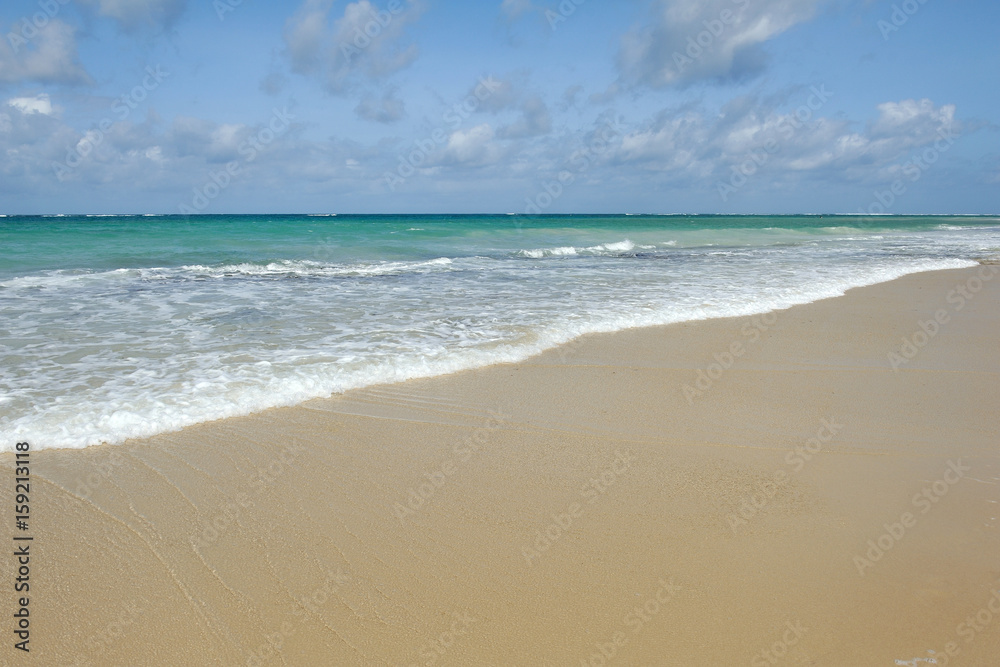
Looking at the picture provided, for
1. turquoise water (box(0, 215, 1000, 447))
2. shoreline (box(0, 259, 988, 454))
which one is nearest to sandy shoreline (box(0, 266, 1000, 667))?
shoreline (box(0, 259, 988, 454))

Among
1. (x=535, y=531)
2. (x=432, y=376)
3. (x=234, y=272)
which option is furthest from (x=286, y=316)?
(x=234, y=272)

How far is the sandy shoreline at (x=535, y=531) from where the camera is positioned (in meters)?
2.34

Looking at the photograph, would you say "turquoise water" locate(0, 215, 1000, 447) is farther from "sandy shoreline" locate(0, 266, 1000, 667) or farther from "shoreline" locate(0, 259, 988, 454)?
"sandy shoreline" locate(0, 266, 1000, 667)

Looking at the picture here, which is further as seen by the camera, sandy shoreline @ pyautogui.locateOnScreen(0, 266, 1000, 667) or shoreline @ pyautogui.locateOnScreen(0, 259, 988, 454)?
shoreline @ pyautogui.locateOnScreen(0, 259, 988, 454)

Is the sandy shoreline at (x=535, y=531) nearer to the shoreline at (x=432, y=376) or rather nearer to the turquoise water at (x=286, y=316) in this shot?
the shoreline at (x=432, y=376)

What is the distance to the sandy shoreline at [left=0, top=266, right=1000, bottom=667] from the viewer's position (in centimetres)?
234

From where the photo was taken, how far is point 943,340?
24.9 ft

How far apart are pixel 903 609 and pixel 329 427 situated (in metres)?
3.68

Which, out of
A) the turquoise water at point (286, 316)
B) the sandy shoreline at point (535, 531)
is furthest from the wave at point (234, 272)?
the sandy shoreline at point (535, 531)

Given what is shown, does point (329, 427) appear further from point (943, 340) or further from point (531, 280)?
point (531, 280)

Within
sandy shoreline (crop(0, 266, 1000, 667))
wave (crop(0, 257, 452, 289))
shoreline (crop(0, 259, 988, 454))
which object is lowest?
sandy shoreline (crop(0, 266, 1000, 667))

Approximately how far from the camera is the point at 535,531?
10.2 ft

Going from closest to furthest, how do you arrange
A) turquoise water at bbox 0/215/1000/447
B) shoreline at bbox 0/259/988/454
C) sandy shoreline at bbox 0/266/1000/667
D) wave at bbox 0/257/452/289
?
sandy shoreline at bbox 0/266/1000/667, shoreline at bbox 0/259/988/454, turquoise water at bbox 0/215/1000/447, wave at bbox 0/257/452/289

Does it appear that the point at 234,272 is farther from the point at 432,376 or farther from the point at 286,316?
the point at 432,376
